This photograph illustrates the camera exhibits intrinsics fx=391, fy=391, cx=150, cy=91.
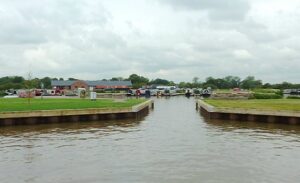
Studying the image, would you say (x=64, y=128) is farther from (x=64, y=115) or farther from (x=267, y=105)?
(x=267, y=105)

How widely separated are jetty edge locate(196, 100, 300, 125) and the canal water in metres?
4.31

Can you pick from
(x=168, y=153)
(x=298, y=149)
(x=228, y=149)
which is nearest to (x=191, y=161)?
(x=168, y=153)

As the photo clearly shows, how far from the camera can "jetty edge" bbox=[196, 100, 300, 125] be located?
111 feet

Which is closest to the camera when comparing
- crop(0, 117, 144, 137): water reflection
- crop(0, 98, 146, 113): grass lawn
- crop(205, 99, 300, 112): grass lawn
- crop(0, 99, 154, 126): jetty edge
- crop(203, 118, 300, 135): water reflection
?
crop(0, 117, 144, 137): water reflection

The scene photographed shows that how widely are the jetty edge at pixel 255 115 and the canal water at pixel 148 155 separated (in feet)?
14.1

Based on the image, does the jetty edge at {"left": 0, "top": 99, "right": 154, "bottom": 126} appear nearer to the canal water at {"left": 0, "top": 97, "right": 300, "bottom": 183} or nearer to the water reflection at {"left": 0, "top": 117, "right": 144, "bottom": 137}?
the water reflection at {"left": 0, "top": 117, "right": 144, "bottom": 137}

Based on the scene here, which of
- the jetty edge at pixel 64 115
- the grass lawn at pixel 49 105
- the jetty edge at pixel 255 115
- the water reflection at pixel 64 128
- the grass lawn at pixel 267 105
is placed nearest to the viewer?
the water reflection at pixel 64 128

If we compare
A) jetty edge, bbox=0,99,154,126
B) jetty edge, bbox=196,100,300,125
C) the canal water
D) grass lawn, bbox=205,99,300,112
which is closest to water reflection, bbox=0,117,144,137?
the canal water

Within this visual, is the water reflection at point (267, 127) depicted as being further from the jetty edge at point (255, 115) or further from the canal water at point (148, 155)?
the jetty edge at point (255, 115)

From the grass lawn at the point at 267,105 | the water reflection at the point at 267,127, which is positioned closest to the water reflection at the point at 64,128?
the water reflection at the point at 267,127

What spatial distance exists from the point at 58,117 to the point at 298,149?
2107cm

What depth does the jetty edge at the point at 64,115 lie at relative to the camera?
3228 centimetres

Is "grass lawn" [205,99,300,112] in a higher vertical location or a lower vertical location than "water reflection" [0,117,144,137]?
higher

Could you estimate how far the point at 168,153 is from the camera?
19672 mm
